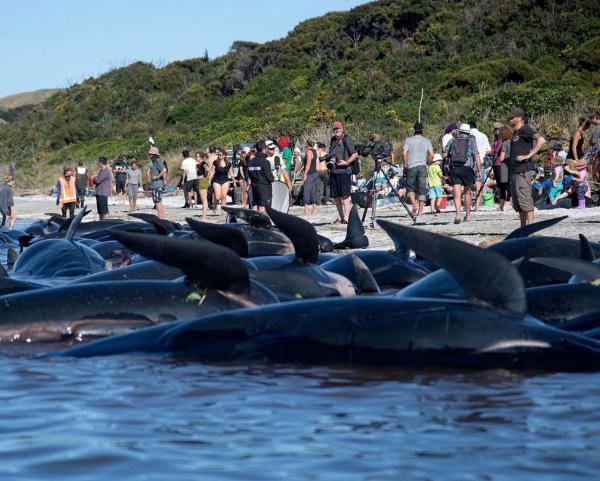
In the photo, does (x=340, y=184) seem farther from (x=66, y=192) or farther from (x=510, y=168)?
(x=66, y=192)

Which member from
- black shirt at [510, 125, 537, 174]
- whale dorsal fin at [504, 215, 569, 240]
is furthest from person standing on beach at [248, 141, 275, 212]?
whale dorsal fin at [504, 215, 569, 240]

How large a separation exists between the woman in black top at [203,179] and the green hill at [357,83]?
892 centimetres

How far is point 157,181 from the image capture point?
24.3 metres

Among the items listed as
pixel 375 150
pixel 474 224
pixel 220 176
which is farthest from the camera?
pixel 220 176

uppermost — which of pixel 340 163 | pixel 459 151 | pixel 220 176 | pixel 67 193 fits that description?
pixel 459 151

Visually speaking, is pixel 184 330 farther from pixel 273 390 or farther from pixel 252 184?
pixel 252 184

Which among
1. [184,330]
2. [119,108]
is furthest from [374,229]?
[119,108]

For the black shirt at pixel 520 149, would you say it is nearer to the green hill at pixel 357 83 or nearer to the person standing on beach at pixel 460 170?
the person standing on beach at pixel 460 170

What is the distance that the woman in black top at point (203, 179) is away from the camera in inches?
925

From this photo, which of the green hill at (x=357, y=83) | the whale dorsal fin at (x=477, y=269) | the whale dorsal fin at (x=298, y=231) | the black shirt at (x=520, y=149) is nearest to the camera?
the whale dorsal fin at (x=477, y=269)

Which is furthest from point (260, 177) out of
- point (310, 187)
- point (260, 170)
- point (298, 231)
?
point (298, 231)

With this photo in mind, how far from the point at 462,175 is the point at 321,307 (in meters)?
13.2

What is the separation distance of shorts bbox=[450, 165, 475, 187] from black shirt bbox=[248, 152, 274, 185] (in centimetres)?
369

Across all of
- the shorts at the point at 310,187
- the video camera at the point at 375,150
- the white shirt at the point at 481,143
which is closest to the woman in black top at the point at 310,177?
the shorts at the point at 310,187
